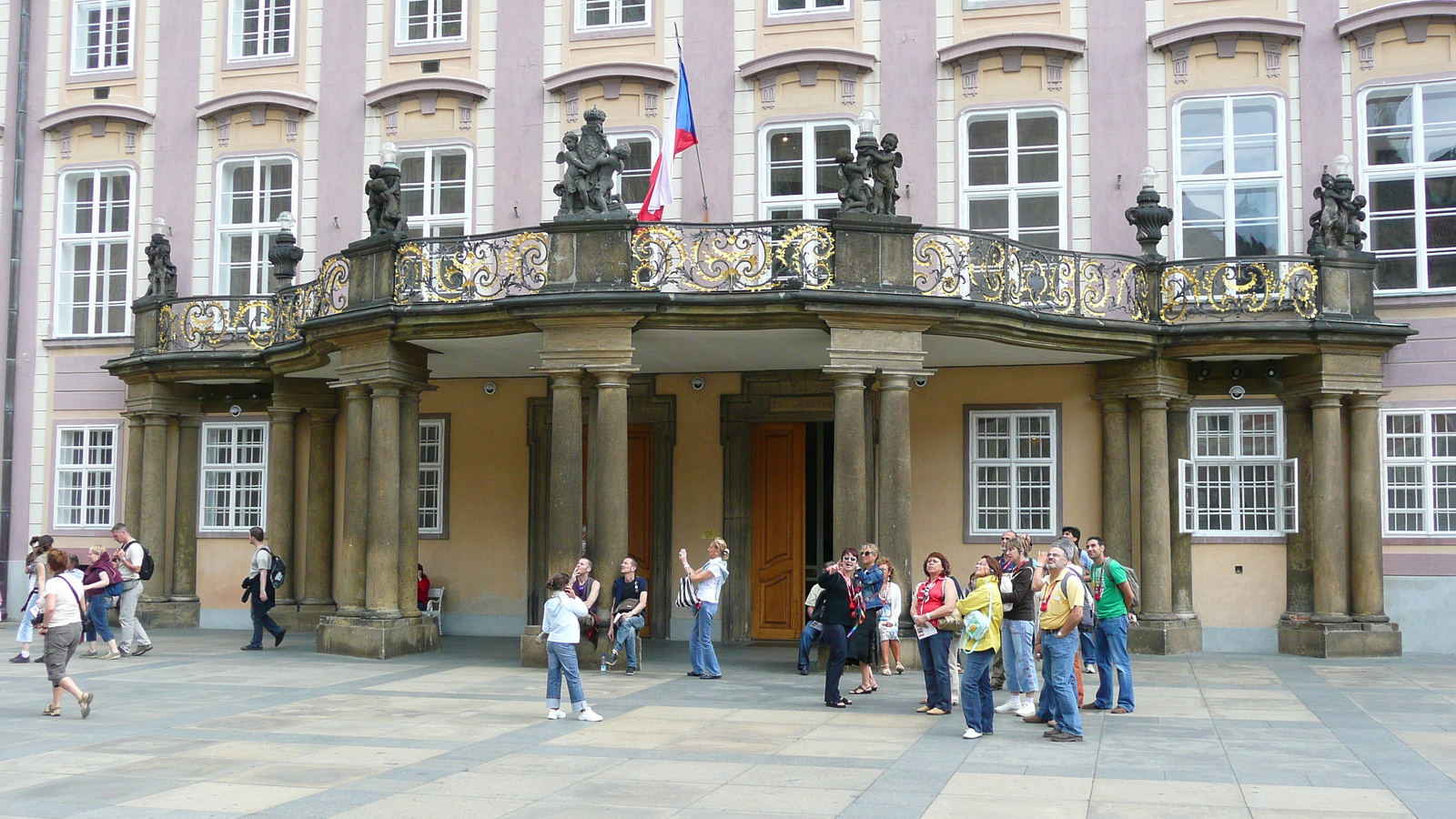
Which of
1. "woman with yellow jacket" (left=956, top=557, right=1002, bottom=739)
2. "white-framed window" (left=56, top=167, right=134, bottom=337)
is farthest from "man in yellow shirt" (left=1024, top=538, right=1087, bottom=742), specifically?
"white-framed window" (left=56, top=167, right=134, bottom=337)

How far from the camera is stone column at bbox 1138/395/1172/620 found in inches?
723

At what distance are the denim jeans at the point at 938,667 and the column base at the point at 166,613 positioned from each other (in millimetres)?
14298

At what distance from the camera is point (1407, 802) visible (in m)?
8.98

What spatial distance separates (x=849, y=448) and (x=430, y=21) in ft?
34.3

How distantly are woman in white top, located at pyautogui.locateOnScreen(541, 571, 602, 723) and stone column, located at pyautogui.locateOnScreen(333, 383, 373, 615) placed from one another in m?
6.22

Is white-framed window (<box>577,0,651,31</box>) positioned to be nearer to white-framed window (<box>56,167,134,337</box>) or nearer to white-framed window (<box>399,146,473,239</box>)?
white-framed window (<box>399,146,473,239</box>)

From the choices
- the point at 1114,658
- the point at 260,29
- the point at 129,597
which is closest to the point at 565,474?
the point at 129,597

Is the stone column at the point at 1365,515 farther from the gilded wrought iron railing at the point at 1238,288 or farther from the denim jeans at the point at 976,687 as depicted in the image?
the denim jeans at the point at 976,687

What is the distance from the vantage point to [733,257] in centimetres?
1593

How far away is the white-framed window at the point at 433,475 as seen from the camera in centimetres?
2142

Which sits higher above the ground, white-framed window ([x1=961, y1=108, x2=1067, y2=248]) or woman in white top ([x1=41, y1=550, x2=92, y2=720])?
white-framed window ([x1=961, y1=108, x2=1067, y2=248])

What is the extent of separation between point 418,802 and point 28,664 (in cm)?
1077

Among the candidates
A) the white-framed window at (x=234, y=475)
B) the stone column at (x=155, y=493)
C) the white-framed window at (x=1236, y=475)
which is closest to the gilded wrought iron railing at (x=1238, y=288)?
the white-framed window at (x=1236, y=475)

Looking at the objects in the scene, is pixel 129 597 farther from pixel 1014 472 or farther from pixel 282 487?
pixel 1014 472
